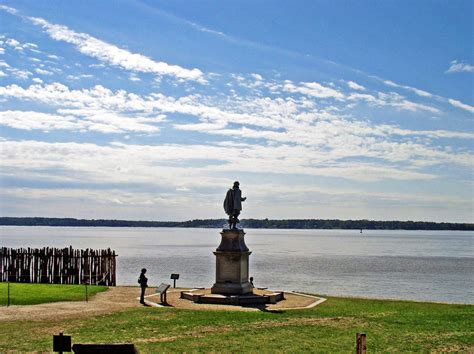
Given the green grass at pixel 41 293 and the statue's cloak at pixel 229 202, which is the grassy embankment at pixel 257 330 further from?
the statue's cloak at pixel 229 202

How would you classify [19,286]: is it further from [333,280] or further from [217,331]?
[333,280]

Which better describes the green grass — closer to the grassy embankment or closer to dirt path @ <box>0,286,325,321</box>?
dirt path @ <box>0,286,325,321</box>

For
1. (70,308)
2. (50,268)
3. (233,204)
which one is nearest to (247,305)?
(233,204)

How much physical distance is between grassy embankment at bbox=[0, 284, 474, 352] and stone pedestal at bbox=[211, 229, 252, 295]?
397 cm

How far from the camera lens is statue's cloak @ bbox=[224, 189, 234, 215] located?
25.5 meters

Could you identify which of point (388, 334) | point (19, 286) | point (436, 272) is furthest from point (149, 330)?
point (436, 272)

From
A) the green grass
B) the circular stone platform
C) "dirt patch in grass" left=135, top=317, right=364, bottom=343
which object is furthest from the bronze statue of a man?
"dirt patch in grass" left=135, top=317, right=364, bottom=343

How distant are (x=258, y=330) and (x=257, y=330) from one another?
3 cm

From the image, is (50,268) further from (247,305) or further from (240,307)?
(240,307)

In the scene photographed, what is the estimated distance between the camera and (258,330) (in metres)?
16.4

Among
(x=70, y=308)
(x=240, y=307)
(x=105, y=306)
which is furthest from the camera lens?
(x=240, y=307)

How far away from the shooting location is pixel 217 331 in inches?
636

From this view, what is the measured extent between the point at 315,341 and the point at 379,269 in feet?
160

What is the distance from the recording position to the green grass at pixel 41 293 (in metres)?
23.0
